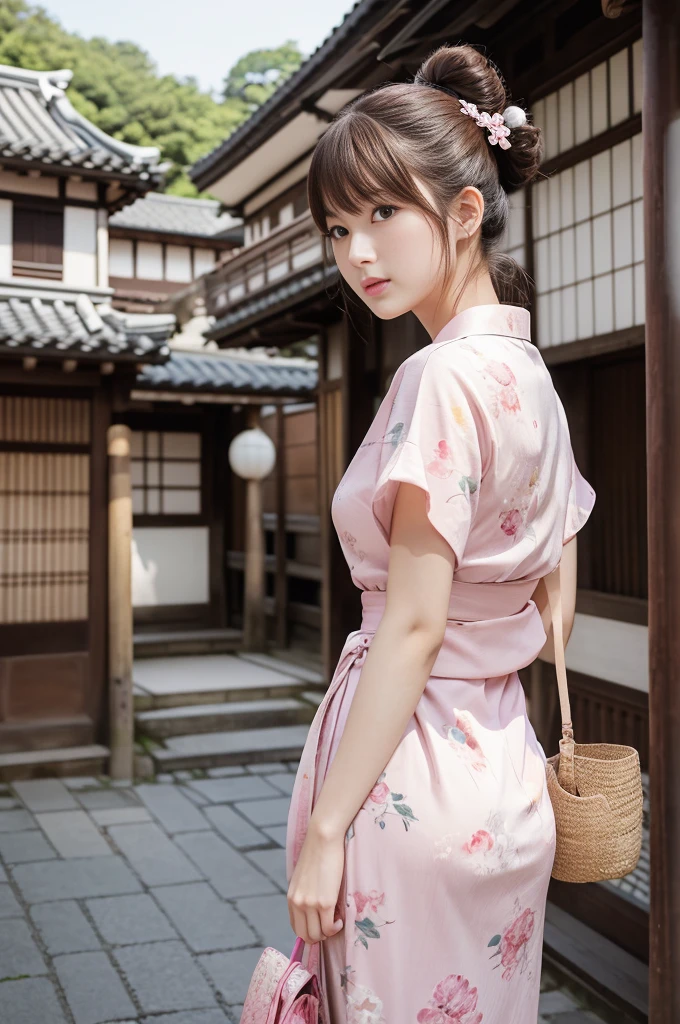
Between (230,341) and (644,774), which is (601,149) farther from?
(230,341)

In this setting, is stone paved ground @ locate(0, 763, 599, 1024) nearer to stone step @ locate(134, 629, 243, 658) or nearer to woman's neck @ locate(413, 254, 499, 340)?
woman's neck @ locate(413, 254, 499, 340)

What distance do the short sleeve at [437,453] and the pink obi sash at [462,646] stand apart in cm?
14

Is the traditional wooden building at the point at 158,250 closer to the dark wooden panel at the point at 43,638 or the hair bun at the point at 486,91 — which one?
the dark wooden panel at the point at 43,638

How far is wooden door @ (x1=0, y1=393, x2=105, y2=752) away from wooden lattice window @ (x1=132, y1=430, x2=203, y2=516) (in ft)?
16.6

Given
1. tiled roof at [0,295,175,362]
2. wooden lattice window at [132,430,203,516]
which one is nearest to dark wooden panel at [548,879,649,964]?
tiled roof at [0,295,175,362]

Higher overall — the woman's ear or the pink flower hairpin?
the pink flower hairpin

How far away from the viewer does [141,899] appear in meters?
4.80

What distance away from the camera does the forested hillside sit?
1012 inches

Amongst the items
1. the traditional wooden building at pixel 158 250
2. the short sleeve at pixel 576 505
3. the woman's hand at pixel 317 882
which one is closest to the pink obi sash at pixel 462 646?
the woman's hand at pixel 317 882

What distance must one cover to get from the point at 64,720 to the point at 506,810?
6.91 m

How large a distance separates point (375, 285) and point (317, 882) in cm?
88

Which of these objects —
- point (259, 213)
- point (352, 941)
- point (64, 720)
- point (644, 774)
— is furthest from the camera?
point (259, 213)

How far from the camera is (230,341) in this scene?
1134 cm

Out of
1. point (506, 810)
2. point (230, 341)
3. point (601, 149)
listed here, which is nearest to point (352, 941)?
point (506, 810)
